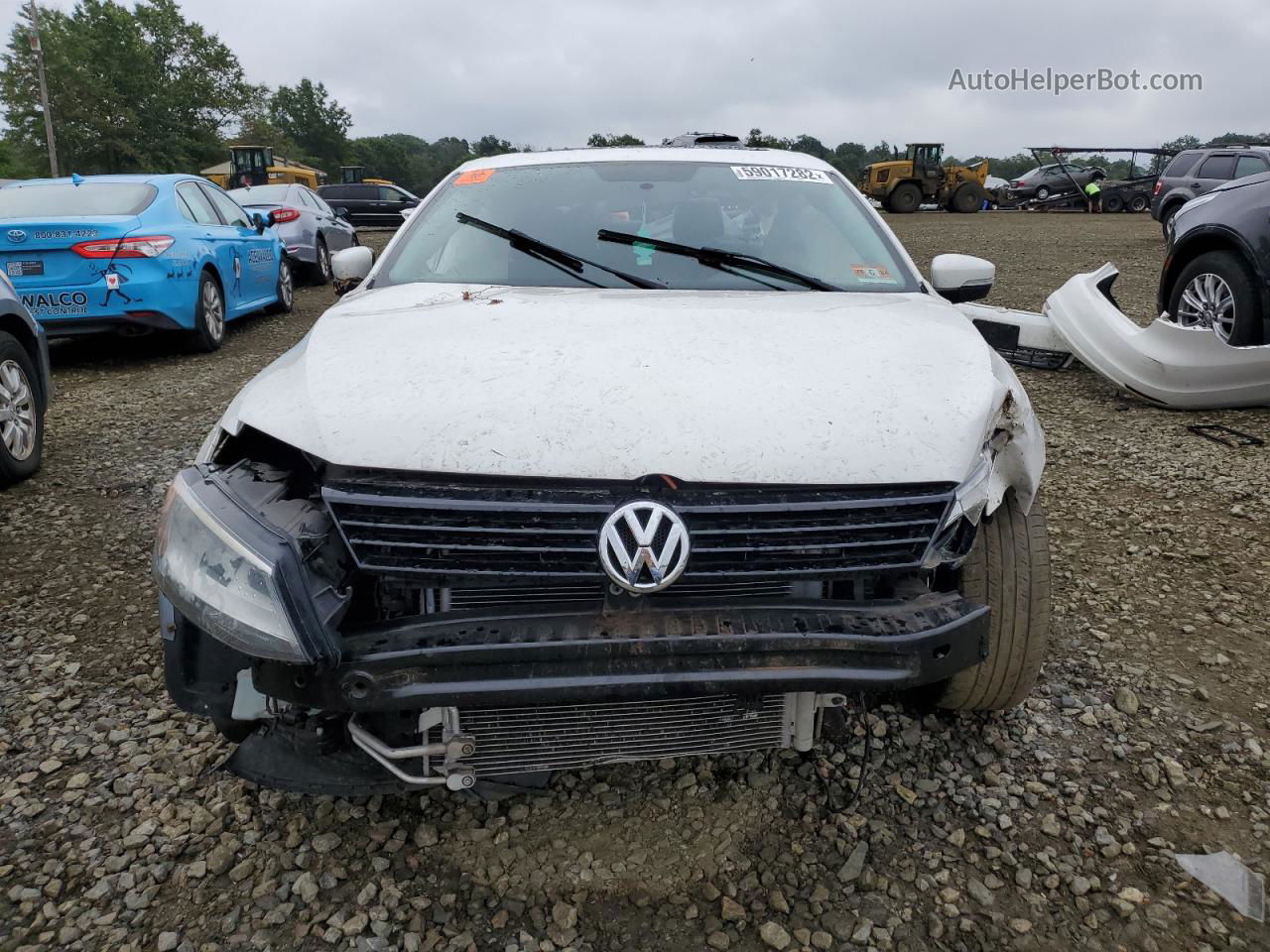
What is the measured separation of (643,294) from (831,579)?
1128mm

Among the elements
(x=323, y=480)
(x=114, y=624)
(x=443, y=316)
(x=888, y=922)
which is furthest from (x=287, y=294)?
(x=888, y=922)

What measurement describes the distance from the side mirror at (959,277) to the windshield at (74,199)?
6.02m

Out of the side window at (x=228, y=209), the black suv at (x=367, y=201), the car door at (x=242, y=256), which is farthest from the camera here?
the black suv at (x=367, y=201)

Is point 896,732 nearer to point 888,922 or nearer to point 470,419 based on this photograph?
point 888,922

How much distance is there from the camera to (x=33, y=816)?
2203mm

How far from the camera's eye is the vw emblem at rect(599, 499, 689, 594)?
1725 millimetres

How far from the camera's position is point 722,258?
289 cm

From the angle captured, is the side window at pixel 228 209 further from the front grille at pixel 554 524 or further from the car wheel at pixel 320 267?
the front grille at pixel 554 524

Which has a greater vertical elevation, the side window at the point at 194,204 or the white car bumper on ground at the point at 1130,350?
the side window at the point at 194,204

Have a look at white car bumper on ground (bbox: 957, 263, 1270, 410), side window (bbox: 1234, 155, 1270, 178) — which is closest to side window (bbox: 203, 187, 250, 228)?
white car bumper on ground (bbox: 957, 263, 1270, 410)

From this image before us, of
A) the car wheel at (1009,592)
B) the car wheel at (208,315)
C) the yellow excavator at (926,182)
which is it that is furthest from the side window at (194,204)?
the yellow excavator at (926,182)

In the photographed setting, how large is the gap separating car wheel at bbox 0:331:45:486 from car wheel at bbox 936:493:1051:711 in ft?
14.2

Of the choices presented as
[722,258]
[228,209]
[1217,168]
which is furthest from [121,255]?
[1217,168]

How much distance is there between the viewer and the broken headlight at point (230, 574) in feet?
5.44
